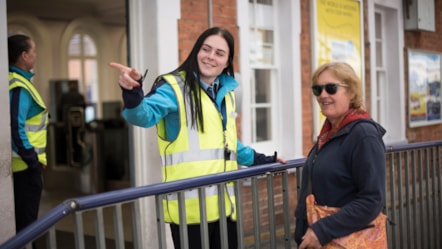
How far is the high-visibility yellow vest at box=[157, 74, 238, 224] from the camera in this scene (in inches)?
121

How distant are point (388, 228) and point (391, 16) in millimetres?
5594

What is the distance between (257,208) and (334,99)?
922 millimetres

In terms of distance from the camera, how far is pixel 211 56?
3225 millimetres

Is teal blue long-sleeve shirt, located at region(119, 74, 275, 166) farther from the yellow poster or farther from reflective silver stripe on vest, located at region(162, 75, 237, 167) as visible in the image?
the yellow poster

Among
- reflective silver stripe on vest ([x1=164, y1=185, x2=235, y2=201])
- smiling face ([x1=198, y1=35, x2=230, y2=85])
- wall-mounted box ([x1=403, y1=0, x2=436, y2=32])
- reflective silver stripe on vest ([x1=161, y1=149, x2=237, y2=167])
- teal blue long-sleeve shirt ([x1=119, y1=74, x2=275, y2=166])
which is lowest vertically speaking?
reflective silver stripe on vest ([x1=164, y1=185, x2=235, y2=201])

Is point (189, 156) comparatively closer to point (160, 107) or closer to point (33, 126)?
point (160, 107)

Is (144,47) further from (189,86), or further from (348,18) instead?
(348,18)

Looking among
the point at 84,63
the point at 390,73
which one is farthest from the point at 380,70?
the point at 84,63

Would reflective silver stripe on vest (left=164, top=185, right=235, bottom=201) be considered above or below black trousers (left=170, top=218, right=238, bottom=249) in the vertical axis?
above

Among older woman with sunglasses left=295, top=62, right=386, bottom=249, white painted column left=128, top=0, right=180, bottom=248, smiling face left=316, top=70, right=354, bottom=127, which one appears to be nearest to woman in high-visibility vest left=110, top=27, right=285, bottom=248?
older woman with sunglasses left=295, top=62, right=386, bottom=249

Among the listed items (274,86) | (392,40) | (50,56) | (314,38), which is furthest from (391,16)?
(50,56)

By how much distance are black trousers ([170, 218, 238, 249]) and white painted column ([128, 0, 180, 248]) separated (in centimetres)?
213

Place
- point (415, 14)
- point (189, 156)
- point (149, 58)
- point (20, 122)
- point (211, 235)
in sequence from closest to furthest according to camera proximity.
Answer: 1. point (189, 156)
2. point (211, 235)
3. point (20, 122)
4. point (149, 58)
5. point (415, 14)

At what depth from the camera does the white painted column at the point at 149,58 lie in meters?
5.29
